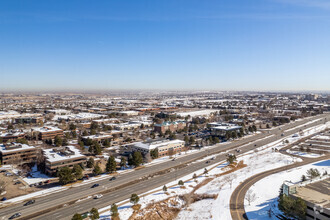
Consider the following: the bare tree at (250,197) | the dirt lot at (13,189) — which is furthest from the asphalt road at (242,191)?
the dirt lot at (13,189)

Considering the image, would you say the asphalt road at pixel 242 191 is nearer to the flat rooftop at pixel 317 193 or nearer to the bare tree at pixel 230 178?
the bare tree at pixel 230 178

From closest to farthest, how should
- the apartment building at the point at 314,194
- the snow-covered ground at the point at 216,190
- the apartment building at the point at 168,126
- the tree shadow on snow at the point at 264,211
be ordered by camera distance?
the apartment building at the point at 314,194 < the tree shadow on snow at the point at 264,211 < the snow-covered ground at the point at 216,190 < the apartment building at the point at 168,126

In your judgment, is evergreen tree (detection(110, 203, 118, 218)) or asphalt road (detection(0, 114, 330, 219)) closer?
evergreen tree (detection(110, 203, 118, 218))

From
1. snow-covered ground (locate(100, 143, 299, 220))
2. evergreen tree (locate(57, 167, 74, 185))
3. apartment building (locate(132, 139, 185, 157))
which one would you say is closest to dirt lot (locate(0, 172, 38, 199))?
evergreen tree (locate(57, 167, 74, 185))

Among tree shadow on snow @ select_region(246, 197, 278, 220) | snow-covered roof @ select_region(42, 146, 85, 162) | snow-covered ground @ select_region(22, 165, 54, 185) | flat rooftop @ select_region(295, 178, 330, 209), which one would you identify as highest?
flat rooftop @ select_region(295, 178, 330, 209)

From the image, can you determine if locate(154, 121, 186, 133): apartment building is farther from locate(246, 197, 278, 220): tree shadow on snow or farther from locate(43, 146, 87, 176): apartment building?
locate(246, 197, 278, 220): tree shadow on snow

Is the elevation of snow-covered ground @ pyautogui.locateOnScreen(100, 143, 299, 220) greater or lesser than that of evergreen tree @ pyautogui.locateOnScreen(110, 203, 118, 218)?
lesser

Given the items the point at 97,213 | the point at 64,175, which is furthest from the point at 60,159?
the point at 97,213
